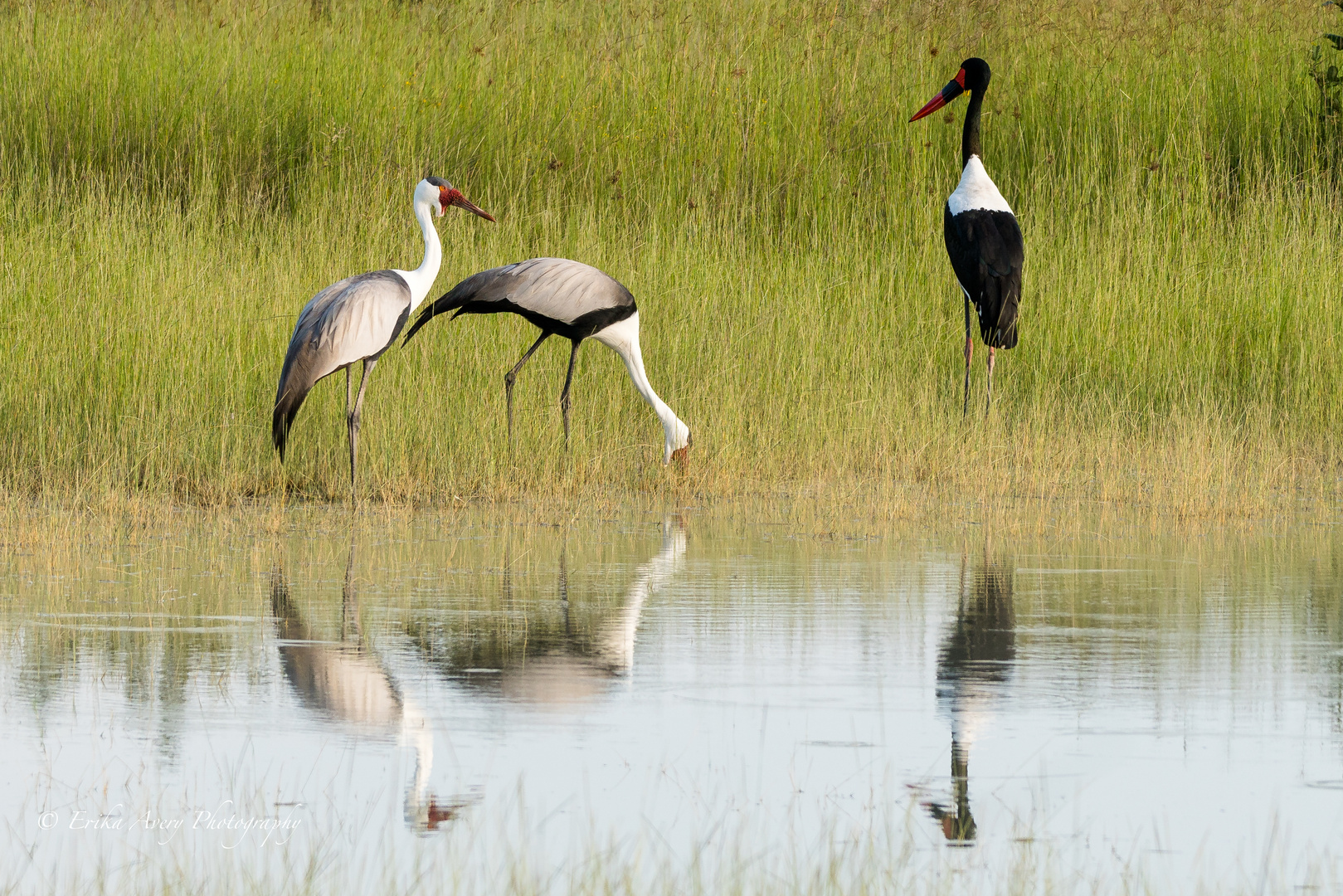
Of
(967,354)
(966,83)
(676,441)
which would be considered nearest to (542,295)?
(676,441)

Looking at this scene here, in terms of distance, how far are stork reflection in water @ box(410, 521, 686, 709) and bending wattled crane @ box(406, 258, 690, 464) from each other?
361 centimetres

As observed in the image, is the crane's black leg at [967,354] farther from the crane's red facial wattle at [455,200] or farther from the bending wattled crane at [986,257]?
the crane's red facial wattle at [455,200]

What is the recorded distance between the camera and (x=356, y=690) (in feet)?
15.1

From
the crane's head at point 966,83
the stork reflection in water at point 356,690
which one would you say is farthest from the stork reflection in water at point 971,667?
the crane's head at point 966,83

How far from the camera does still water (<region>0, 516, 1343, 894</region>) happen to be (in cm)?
344

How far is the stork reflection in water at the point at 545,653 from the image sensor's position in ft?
15.3

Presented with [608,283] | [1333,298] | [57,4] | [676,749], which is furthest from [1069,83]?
[676,749]

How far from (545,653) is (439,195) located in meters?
5.16

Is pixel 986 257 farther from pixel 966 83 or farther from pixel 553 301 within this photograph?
pixel 553 301

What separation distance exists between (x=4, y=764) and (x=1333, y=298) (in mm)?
9758

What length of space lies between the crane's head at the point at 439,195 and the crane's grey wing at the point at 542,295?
41cm

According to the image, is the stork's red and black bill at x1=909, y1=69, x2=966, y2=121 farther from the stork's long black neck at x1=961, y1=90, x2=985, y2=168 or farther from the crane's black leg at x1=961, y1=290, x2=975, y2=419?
the crane's black leg at x1=961, y1=290, x2=975, y2=419

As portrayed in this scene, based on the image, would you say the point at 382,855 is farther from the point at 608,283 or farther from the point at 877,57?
the point at 877,57

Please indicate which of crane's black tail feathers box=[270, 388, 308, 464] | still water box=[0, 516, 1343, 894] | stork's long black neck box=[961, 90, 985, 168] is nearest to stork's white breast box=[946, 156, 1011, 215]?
stork's long black neck box=[961, 90, 985, 168]
